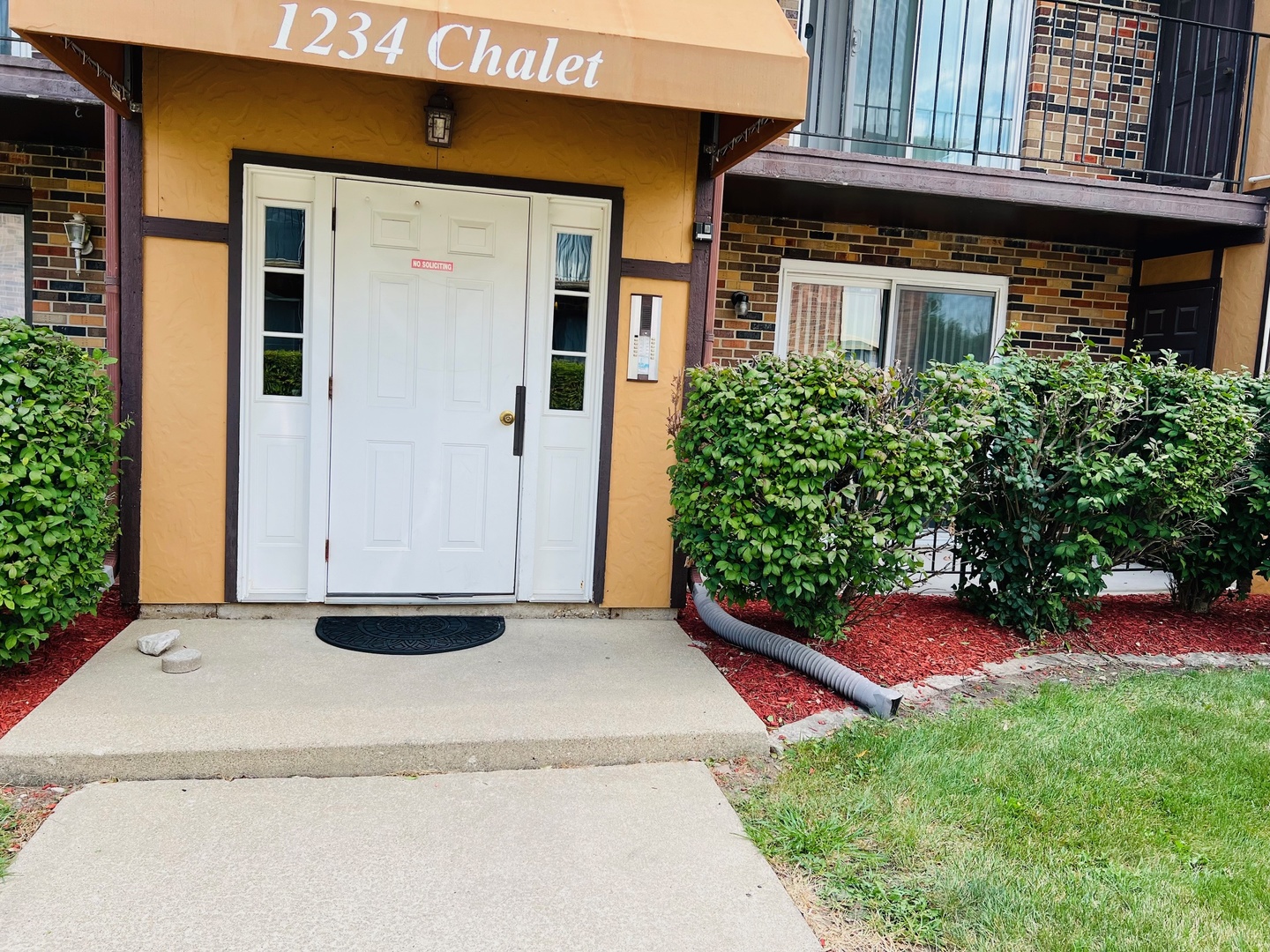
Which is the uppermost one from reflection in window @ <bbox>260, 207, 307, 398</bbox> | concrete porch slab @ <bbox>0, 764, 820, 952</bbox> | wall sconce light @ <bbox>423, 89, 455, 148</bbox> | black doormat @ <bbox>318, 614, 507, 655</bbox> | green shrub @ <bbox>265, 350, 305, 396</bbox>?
wall sconce light @ <bbox>423, 89, 455, 148</bbox>

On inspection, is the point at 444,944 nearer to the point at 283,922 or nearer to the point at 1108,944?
the point at 283,922

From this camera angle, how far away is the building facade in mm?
6961

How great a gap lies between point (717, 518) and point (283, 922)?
247cm

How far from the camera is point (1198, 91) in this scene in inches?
289

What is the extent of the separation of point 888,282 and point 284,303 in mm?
4971

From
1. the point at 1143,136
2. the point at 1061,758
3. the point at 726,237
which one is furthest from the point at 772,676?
the point at 1143,136

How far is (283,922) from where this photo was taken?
2.52 m

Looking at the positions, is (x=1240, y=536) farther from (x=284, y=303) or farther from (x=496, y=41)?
(x=284, y=303)

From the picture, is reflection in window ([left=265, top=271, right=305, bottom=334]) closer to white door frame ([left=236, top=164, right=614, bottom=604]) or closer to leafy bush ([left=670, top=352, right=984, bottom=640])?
white door frame ([left=236, top=164, right=614, bottom=604])

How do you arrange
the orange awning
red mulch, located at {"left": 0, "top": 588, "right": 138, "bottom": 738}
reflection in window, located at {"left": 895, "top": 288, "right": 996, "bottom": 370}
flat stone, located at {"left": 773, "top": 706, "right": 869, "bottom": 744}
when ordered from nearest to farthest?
the orange awning
red mulch, located at {"left": 0, "top": 588, "right": 138, "bottom": 738}
flat stone, located at {"left": 773, "top": 706, "right": 869, "bottom": 744}
reflection in window, located at {"left": 895, "top": 288, "right": 996, "bottom": 370}

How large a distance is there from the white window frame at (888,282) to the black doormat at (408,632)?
12.3 feet

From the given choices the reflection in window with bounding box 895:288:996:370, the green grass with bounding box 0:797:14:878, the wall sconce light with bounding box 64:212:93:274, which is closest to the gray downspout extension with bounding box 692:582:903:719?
the green grass with bounding box 0:797:14:878

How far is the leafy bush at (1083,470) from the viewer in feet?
16.2

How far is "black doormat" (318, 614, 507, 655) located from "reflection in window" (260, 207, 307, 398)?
4.06ft
